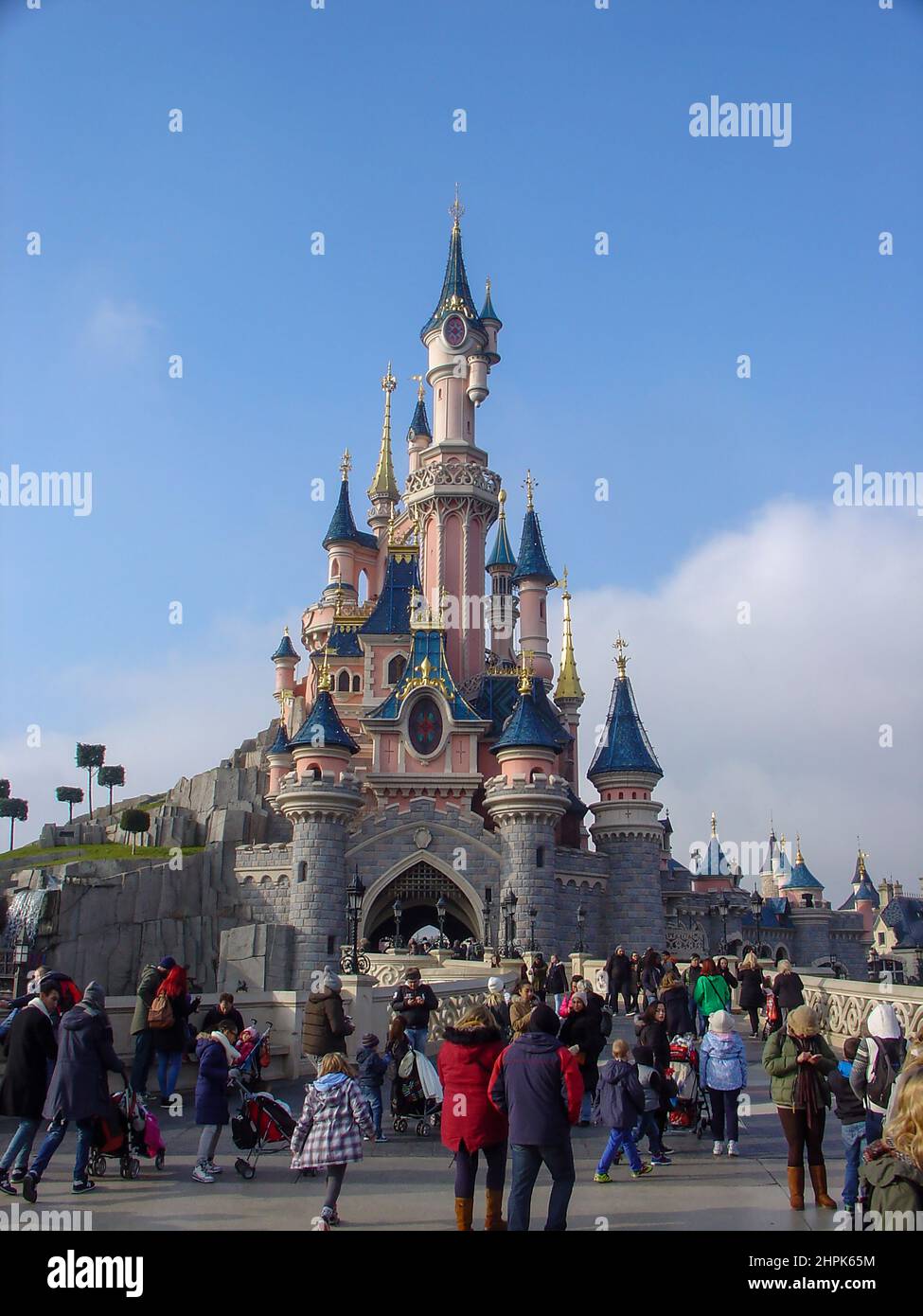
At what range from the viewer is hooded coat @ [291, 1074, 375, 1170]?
6.98 metres

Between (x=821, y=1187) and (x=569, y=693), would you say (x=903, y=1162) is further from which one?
(x=569, y=693)

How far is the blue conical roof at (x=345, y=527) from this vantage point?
53156mm

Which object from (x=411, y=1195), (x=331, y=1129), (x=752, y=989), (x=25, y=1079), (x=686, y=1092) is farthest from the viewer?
(x=752, y=989)

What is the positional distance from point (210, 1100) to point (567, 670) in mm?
39869

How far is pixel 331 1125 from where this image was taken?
7.02m

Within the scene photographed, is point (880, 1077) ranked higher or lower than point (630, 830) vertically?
lower

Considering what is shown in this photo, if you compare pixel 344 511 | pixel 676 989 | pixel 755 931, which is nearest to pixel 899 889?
pixel 755 931

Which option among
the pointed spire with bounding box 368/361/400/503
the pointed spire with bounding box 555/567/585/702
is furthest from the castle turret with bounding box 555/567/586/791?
the pointed spire with bounding box 368/361/400/503

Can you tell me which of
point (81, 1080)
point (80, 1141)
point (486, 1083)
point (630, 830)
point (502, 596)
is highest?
point (502, 596)

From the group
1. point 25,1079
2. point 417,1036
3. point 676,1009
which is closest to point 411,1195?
point 417,1036

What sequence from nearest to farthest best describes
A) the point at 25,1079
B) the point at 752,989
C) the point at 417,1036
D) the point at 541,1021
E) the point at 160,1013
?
the point at 541,1021 < the point at 25,1079 < the point at 160,1013 < the point at 417,1036 < the point at 752,989

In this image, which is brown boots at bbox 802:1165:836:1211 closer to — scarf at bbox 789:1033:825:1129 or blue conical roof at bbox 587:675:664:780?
scarf at bbox 789:1033:825:1129

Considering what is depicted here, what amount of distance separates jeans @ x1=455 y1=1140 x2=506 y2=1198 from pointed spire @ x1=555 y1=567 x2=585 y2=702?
40.0 meters
